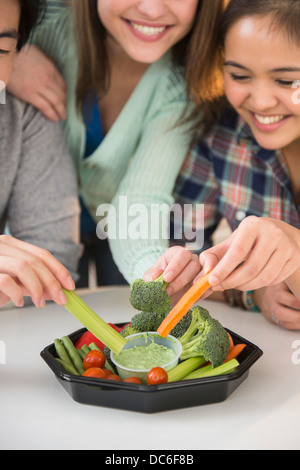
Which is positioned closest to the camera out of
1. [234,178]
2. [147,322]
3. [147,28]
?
[147,322]

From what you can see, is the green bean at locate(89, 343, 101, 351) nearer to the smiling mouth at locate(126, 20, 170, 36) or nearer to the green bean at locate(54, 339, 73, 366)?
the green bean at locate(54, 339, 73, 366)

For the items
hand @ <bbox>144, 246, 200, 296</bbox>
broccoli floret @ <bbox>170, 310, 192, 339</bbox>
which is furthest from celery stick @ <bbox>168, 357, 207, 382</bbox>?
hand @ <bbox>144, 246, 200, 296</bbox>

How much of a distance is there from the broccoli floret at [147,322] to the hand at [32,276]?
17cm

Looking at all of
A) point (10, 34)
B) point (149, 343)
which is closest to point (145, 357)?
point (149, 343)

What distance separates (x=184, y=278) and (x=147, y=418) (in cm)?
38

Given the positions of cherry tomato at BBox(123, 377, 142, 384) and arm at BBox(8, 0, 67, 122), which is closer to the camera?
cherry tomato at BBox(123, 377, 142, 384)

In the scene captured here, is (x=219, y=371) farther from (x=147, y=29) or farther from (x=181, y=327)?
(x=147, y=29)

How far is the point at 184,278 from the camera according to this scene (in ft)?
4.32

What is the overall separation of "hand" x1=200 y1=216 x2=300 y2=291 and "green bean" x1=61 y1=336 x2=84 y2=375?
11.7 inches

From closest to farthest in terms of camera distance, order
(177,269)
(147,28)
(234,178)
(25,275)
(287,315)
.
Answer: (25,275) < (177,269) < (287,315) < (147,28) < (234,178)

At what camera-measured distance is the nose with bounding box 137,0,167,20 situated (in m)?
1.59

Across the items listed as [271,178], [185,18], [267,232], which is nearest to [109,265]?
[271,178]

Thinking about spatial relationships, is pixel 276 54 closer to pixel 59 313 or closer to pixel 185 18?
pixel 185 18

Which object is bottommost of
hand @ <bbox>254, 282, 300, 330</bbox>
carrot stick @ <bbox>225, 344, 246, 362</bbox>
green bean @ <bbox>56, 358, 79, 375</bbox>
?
hand @ <bbox>254, 282, 300, 330</bbox>
